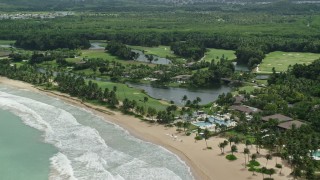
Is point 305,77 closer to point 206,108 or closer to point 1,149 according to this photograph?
point 206,108

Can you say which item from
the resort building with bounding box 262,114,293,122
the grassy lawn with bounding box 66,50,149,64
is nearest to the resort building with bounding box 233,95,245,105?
the resort building with bounding box 262,114,293,122

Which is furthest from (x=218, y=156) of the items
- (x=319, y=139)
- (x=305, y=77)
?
(x=305, y=77)

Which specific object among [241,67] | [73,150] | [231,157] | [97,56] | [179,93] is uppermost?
[97,56]

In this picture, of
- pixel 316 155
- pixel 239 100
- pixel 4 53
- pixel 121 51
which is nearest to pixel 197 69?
pixel 121 51

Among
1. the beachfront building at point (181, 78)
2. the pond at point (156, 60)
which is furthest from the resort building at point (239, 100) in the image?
the pond at point (156, 60)

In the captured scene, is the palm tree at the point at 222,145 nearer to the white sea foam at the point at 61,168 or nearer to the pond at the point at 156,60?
the white sea foam at the point at 61,168

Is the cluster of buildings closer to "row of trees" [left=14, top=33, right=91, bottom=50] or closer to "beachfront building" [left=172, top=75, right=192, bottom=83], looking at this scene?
"beachfront building" [left=172, top=75, right=192, bottom=83]

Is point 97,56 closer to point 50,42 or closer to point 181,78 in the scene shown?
point 50,42
